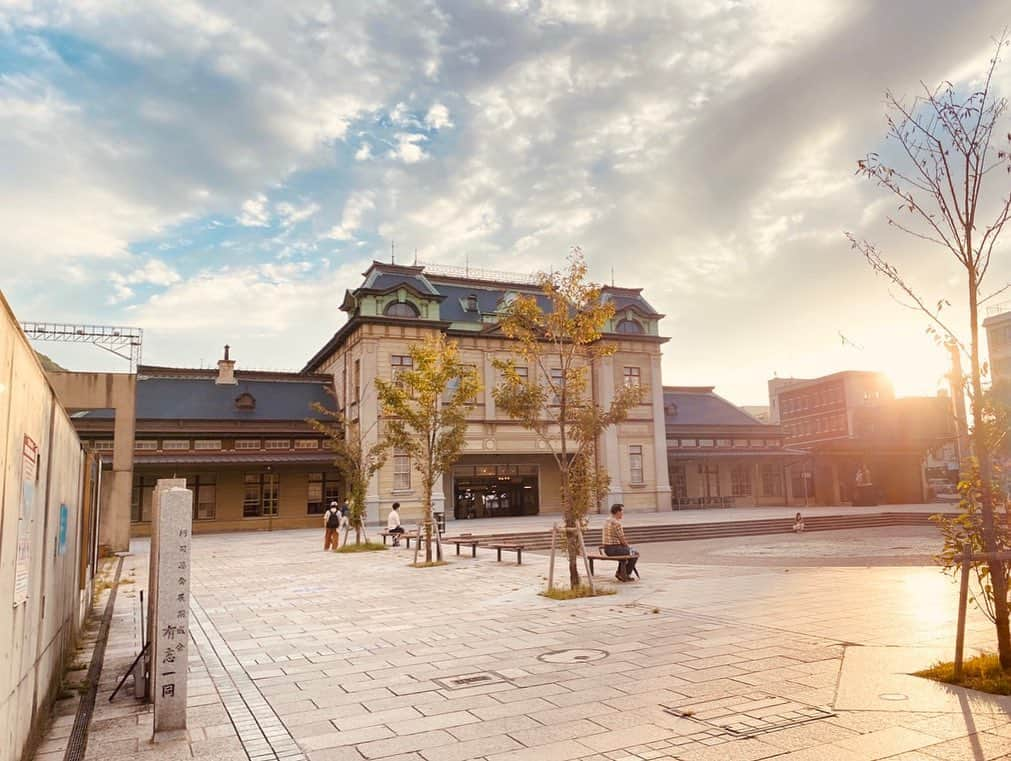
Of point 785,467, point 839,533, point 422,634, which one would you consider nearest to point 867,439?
point 785,467

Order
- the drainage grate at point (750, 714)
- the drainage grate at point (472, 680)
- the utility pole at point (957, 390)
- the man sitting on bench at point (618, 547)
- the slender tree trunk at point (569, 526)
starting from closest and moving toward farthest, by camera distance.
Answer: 1. the drainage grate at point (750, 714)
2. the utility pole at point (957, 390)
3. the drainage grate at point (472, 680)
4. the slender tree trunk at point (569, 526)
5. the man sitting on bench at point (618, 547)

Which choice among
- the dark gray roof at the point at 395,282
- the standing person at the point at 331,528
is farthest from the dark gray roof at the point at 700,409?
the standing person at the point at 331,528

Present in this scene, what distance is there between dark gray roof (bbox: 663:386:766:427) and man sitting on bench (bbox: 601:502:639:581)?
111 ft

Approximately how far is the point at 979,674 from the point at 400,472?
1246 inches

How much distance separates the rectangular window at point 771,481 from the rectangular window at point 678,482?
5.91 m

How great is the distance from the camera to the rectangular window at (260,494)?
3634 cm

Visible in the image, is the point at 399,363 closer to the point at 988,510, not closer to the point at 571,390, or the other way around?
the point at 571,390

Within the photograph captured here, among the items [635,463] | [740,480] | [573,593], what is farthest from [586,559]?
[740,480]

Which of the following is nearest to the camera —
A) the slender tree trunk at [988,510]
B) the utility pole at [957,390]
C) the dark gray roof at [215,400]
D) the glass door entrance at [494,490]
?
the slender tree trunk at [988,510]

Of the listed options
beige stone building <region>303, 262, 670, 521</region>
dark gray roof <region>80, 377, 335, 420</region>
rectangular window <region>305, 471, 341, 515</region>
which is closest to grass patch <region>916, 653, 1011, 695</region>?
beige stone building <region>303, 262, 670, 521</region>

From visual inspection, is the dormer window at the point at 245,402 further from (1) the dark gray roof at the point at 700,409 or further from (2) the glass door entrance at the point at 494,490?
(1) the dark gray roof at the point at 700,409

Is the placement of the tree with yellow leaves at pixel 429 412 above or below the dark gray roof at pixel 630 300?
below

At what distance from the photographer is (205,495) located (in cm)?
3550

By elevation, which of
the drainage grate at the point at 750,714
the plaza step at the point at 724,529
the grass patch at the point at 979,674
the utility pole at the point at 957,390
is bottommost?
the plaza step at the point at 724,529
